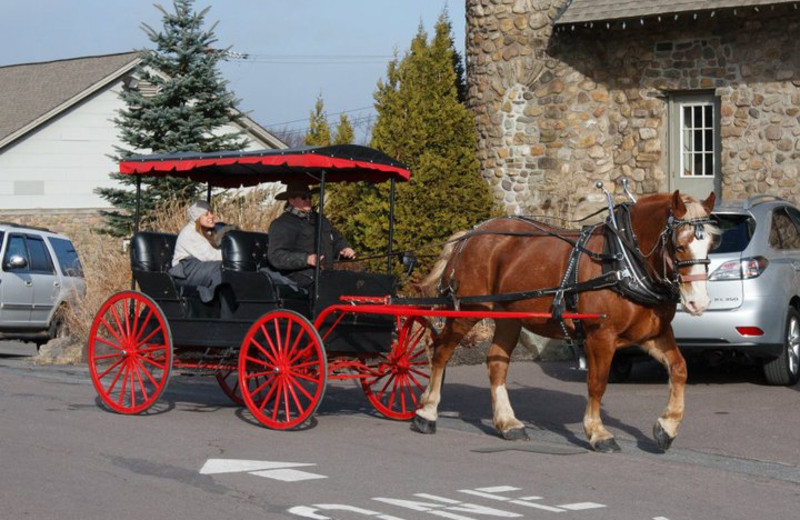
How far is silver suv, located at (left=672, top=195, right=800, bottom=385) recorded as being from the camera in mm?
12969

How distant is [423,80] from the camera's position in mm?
21453

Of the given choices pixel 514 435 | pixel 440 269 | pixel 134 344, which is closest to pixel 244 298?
pixel 134 344

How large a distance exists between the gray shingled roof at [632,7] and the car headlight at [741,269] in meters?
7.39

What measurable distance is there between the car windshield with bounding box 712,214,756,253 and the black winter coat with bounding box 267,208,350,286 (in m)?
4.21

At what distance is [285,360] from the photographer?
35.3ft

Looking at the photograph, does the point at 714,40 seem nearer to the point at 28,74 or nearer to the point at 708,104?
the point at 708,104

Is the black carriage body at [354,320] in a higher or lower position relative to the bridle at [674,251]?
lower

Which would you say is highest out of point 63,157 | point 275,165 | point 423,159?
point 63,157

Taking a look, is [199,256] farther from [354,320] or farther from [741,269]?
[741,269]

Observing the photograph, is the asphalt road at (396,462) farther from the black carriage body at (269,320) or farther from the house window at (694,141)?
the house window at (694,141)

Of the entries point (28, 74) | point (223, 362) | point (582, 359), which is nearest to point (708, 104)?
point (582, 359)

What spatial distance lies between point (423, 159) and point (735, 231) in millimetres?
7951

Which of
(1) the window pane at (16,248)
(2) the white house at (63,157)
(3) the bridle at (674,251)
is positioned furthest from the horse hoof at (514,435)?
(2) the white house at (63,157)

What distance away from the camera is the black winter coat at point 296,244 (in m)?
11.5
